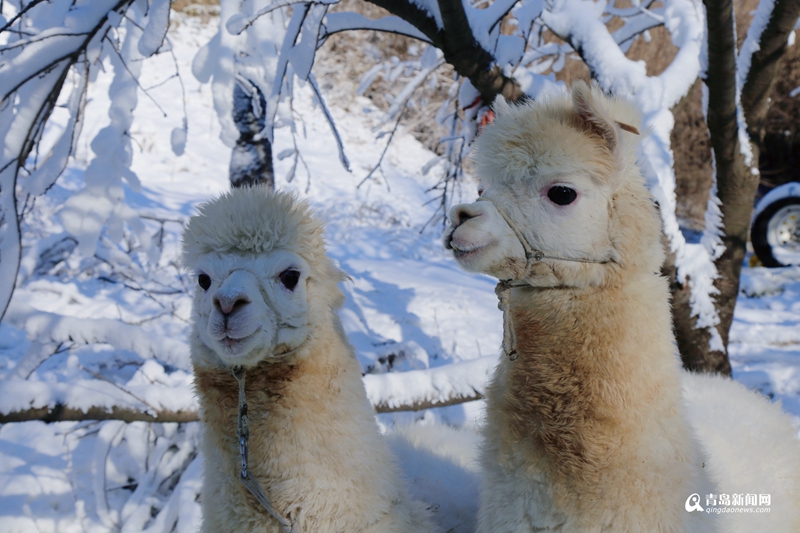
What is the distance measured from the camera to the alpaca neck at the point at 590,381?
5.08ft

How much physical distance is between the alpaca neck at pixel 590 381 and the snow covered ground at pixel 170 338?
2.88 feet

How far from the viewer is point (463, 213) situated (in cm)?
160

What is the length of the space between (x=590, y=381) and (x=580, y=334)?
133 mm

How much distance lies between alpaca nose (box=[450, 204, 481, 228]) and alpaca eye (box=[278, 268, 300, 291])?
0.59 metres

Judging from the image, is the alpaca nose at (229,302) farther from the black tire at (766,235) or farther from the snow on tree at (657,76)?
the black tire at (766,235)

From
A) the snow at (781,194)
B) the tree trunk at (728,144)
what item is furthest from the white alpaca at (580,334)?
the snow at (781,194)

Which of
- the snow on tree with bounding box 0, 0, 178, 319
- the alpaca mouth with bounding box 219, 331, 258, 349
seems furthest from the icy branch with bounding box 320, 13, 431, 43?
the alpaca mouth with bounding box 219, 331, 258, 349

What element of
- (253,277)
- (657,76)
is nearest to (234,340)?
(253,277)

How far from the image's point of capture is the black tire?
27.6 feet

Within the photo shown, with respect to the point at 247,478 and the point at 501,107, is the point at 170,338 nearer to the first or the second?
the point at 247,478

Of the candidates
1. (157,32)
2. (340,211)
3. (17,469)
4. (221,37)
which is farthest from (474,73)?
(340,211)

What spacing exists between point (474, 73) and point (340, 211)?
6021 millimetres

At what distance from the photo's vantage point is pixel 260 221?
6.04 ft

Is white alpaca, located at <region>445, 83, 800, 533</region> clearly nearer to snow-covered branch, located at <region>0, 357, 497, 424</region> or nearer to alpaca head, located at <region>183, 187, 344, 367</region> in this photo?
alpaca head, located at <region>183, 187, 344, 367</region>
